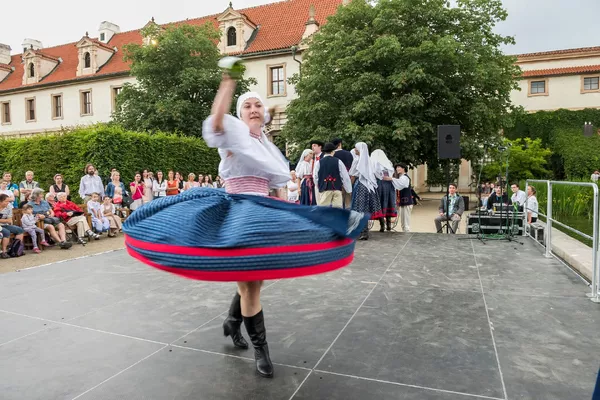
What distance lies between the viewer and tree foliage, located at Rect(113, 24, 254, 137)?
24.1m

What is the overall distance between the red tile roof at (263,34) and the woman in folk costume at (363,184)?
68.4 ft

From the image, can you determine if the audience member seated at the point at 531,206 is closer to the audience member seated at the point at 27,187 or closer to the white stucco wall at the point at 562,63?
the audience member seated at the point at 27,187

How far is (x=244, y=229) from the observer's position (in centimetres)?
216

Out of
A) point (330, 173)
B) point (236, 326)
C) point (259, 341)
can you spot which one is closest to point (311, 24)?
point (330, 173)

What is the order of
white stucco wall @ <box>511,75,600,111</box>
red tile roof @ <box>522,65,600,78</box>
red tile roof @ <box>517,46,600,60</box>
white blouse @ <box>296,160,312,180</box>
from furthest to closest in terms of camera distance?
red tile roof @ <box>517,46,600,60</box> < white stucco wall @ <box>511,75,600,111</box> < red tile roof @ <box>522,65,600,78</box> < white blouse @ <box>296,160,312,180</box>

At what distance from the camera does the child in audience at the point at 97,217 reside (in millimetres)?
10461

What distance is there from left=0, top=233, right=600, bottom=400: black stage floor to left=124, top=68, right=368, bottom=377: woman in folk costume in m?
0.50

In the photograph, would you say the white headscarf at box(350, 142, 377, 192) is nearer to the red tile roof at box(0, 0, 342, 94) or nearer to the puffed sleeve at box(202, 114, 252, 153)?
the puffed sleeve at box(202, 114, 252, 153)

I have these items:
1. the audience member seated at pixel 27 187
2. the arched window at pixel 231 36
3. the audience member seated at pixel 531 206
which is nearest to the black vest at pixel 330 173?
the audience member seated at pixel 531 206

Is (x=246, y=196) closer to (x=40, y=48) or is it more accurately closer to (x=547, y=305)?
(x=547, y=305)

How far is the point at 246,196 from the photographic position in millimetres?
2543

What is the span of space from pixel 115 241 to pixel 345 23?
1658 centimetres

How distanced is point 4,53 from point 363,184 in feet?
153

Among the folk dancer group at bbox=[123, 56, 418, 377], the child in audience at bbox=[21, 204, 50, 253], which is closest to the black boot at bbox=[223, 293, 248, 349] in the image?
the folk dancer group at bbox=[123, 56, 418, 377]
